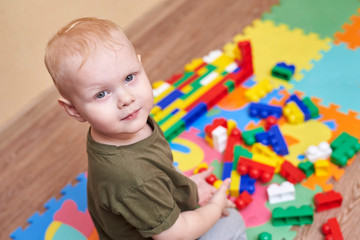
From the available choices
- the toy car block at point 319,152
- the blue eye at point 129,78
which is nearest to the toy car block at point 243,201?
the toy car block at point 319,152

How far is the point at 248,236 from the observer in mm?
1230

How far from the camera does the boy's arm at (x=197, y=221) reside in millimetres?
930

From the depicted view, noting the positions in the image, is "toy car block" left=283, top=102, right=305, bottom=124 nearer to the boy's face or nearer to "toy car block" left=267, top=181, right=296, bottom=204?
"toy car block" left=267, top=181, right=296, bottom=204

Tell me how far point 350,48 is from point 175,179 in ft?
3.64

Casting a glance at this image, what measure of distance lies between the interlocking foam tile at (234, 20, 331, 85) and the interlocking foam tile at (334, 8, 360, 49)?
5 centimetres

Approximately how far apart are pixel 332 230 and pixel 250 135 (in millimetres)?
408

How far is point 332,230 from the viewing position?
3.88ft

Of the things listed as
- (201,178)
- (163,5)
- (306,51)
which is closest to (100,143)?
(201,178)

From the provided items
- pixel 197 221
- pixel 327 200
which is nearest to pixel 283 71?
pixel 327 200

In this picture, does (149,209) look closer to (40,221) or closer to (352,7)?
(40,221)

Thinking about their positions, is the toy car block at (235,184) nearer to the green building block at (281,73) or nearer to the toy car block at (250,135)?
the toy car block at (250,135)

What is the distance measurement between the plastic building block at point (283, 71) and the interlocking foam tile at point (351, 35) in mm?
267

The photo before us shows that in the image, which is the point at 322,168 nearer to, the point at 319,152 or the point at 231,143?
the point at 319,152

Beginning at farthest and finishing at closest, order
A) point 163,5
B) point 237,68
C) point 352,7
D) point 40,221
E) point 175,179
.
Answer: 1. point 163,5
2. point 352,7
3. point 237,68
4. point 40,221
5. point 175,179
